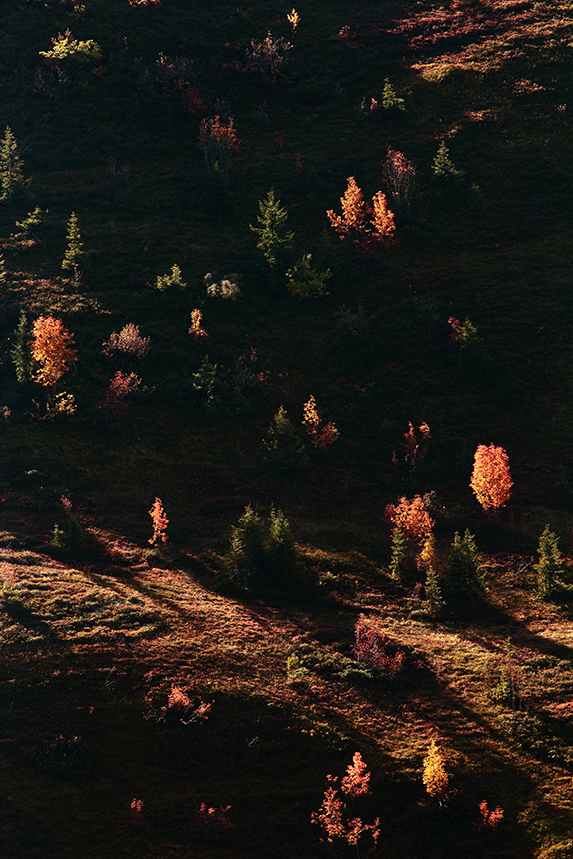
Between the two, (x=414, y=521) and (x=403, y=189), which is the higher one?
(x=403, y=189)

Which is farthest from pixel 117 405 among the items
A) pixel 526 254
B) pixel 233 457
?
pixel 526 254

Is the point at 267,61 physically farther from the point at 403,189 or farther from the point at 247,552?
the point at 247,552

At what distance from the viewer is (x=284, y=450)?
3834 cm

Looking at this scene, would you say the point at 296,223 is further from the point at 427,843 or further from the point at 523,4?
the point at 427,843

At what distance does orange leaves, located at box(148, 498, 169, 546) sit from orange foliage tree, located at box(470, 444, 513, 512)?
17.4 metres

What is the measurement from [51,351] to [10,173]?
2791 cm

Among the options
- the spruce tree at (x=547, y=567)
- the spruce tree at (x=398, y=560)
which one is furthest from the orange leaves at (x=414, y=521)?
the spruce tree at (x=547, y=567)

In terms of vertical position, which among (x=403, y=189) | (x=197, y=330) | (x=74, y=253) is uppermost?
(x=403, y=189)

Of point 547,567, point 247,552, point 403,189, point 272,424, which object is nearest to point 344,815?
point 247,552

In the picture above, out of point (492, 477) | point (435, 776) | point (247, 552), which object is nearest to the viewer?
point (435, 776)

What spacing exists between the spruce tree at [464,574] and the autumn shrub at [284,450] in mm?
12431

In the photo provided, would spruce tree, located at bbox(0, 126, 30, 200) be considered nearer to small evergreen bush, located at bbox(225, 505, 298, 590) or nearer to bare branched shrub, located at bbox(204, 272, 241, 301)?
bare branched shrub, located at bbox(204, 272, 241, 301)

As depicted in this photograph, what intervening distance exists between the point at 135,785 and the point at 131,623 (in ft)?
23.9

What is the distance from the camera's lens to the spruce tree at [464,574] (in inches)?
1134
